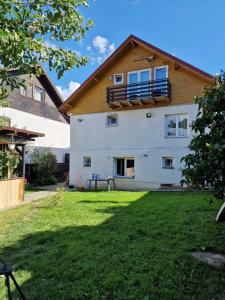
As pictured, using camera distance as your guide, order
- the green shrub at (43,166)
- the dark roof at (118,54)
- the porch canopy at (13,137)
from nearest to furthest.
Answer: the porch canopy at (13,137), the dark roof at (118,54), the green shrub at (43,166)

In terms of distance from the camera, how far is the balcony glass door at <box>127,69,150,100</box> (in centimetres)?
1820

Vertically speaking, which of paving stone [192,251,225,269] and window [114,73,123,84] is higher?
window [114,73,123,84]

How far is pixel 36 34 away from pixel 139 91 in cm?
1533

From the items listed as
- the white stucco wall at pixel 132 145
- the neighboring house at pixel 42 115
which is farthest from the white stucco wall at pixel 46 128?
the white stucco wall at pixel 132 145

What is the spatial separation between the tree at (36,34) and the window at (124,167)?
15528mm

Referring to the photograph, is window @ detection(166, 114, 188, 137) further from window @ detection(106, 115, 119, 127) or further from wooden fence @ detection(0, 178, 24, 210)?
wooden fence @ detection(0, 178, 24, 210)

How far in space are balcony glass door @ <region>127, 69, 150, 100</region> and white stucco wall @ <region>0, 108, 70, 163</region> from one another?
8.01 m

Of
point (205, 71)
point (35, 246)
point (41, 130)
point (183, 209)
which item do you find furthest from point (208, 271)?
point (41, 130)

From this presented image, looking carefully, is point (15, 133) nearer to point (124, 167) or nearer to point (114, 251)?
point (114, 251)

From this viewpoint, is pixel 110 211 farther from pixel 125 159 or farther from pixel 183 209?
pixel 125 159

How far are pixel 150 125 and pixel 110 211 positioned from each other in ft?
29.8

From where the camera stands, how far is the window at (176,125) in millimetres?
17452

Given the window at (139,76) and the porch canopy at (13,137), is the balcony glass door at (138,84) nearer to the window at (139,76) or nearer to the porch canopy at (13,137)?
the window at (139,76)

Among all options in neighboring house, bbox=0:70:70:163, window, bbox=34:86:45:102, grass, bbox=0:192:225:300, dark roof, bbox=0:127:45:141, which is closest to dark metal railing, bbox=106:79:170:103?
neighboring house, bbox=0:70:70:163
